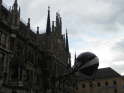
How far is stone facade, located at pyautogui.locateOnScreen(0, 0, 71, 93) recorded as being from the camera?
28.7 m

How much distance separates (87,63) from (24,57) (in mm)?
27818

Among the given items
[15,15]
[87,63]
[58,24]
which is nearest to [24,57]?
[15,15]

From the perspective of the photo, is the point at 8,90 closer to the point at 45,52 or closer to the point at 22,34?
the point at 22,34

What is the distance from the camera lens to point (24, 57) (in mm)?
33250

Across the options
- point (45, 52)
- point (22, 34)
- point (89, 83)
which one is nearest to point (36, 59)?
point (45, 52)

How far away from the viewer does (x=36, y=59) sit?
38.0m

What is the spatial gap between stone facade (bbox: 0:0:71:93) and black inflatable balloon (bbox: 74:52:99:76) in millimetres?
21457

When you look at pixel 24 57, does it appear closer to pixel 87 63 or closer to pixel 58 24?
pixel 58 24

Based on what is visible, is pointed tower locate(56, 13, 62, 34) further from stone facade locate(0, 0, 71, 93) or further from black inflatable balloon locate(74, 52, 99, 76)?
black inflatable balloon locate(74, 52, 99, 76)

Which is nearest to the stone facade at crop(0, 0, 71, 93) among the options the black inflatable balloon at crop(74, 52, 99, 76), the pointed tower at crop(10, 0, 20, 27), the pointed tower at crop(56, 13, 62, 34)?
the pointed tower at crop(10, 0, 20, 27)

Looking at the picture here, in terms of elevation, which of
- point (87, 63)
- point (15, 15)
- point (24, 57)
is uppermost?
point (15, 15)

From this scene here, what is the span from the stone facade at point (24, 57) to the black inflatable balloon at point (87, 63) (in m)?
21.5

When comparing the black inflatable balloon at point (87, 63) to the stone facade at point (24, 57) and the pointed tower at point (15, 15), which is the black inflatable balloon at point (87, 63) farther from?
the pointed tower at point (15, 15)

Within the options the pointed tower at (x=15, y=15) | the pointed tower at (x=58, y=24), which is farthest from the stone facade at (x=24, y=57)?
the pointed tower at (x=58, y=24)
